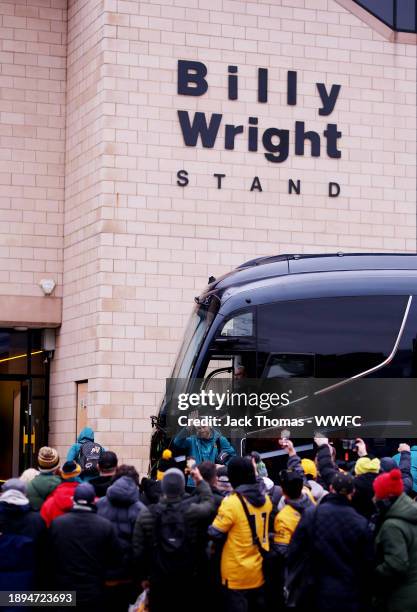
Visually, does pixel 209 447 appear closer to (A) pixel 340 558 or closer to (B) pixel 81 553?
(B) pixel 81 553

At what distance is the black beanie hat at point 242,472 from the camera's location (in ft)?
34.2

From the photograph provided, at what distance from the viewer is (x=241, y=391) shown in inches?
577

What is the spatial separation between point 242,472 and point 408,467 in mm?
2986

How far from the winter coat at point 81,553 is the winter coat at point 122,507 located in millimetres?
512

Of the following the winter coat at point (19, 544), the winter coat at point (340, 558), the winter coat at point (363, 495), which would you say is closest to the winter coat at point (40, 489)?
the winter coat at point (19, 544)

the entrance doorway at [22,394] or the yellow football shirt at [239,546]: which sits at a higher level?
the entrance doorway at [22,394]

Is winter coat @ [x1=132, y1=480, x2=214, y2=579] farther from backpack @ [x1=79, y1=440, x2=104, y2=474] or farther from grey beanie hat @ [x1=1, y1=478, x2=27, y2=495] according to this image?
backpack @ [x1=79, y1=440, x2=104, y2=474]

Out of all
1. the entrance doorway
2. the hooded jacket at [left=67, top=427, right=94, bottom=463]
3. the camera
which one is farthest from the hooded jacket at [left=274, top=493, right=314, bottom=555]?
the entrance doorway

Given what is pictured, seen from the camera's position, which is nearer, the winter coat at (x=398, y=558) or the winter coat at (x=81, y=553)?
the winter coat at (x=398, y=558)

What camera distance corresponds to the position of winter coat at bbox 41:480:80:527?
33.9 feet

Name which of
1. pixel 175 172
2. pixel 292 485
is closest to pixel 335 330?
pixel 292 485

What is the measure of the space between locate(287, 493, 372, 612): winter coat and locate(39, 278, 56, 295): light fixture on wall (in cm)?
1468

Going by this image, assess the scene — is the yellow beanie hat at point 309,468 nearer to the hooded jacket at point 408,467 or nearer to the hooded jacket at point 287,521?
the hooded jacket at point 408,467
